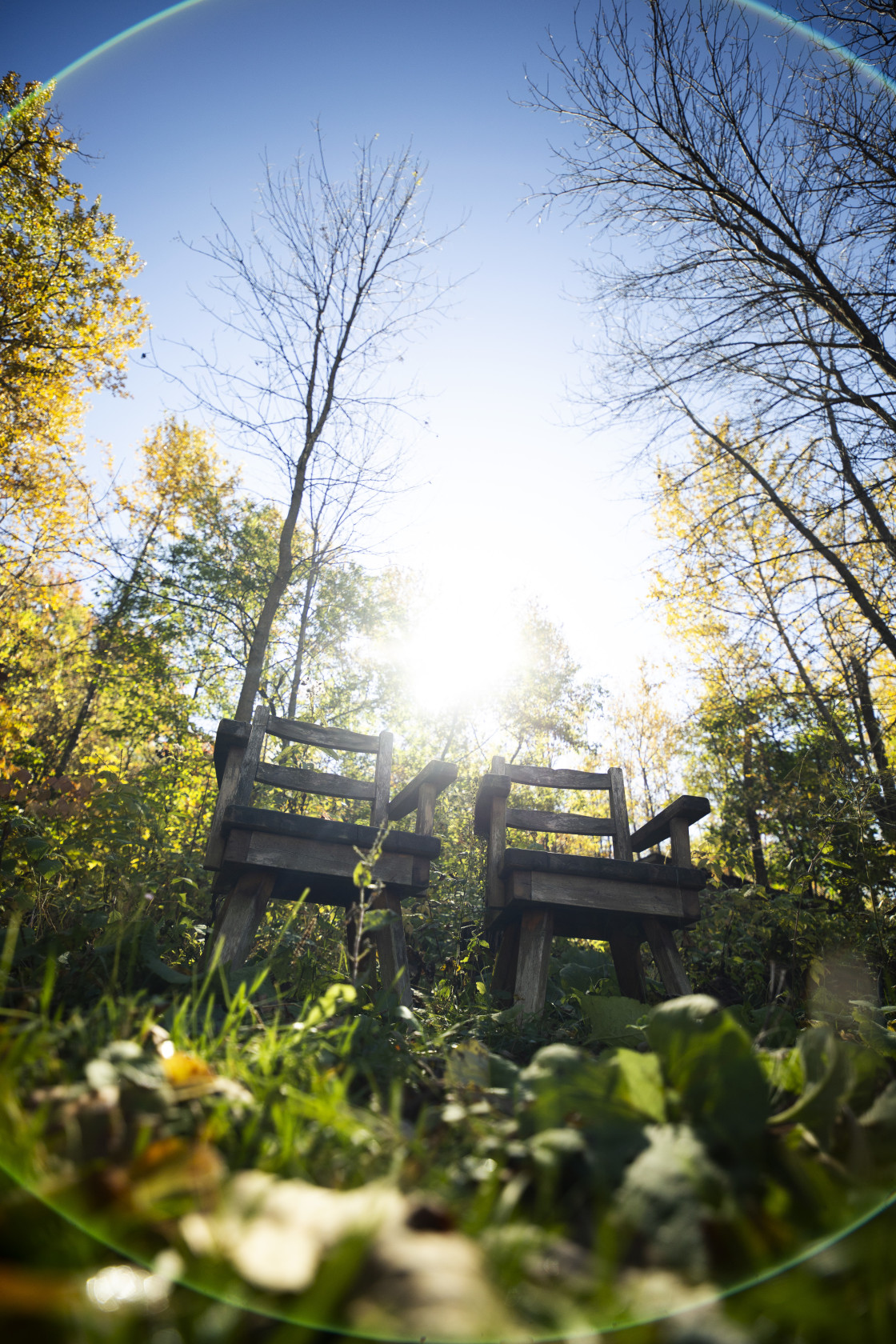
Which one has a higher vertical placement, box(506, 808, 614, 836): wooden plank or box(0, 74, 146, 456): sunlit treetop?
box(0, 74, 146, 456): sunlit treetop

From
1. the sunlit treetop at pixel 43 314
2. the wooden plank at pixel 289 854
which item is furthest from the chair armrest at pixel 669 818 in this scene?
the sunlit treetop at pixel 43 314

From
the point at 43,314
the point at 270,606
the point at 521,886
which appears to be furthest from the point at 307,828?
the point at 43,314

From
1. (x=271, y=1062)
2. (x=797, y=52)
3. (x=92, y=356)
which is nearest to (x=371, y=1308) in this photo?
(x=271, y=1062)

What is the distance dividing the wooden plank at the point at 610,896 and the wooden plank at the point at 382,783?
871mm

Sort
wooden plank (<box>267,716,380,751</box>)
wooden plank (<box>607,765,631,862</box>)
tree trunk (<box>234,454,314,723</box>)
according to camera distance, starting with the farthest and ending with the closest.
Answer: tree trunk (<box>234,454,314,723</box>)
wooden plank (<box>607,765,631,862</box>)
wooden plank (<box>267,716,380,751</box>)

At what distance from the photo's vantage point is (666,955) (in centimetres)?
308

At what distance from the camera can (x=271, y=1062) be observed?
3.72 feet

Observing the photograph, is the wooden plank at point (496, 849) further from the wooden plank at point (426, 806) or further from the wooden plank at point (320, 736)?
the wooden plank at point (320, 736)

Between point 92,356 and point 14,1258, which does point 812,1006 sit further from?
point 92,356

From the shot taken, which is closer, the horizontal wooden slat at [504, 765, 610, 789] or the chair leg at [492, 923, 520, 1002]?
the chair leg at [492, 923, 520, 1002]

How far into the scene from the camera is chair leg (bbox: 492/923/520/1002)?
3332 millimetres

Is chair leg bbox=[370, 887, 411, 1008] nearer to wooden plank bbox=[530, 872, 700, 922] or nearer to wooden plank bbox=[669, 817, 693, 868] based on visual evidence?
A: wooden plank bbox=[530, 872, 700, 922]

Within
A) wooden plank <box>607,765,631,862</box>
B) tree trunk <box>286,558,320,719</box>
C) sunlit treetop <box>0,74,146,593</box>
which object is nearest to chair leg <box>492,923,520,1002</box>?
wooden plank <box>607,765,631,862</box>

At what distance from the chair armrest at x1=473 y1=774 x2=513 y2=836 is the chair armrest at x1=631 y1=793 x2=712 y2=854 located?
78 centimetres
